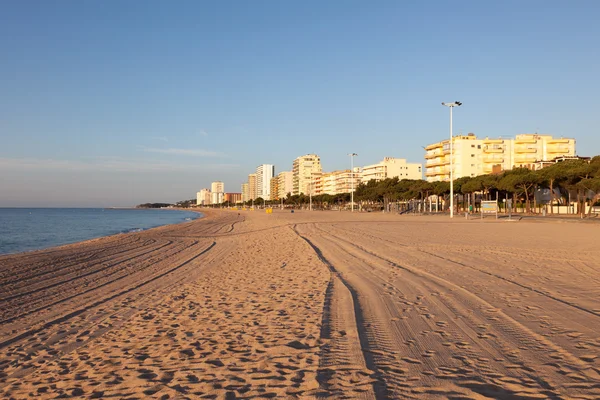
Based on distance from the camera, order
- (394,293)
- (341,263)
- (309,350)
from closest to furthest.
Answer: (309,350) → (394,293) → (341,263)

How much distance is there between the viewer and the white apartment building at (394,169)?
16525cm

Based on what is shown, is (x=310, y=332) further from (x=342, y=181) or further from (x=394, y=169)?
(x=342, y=181)

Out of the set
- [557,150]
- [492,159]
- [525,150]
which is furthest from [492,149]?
[557,150]

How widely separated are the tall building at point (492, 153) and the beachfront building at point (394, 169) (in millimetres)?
53312

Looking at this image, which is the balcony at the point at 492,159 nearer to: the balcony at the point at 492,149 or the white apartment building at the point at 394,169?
the balcony at the point at 492,149

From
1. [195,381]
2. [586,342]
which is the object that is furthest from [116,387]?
[586,342]

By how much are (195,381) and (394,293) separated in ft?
17.5

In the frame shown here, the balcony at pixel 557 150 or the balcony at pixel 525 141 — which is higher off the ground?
the balcony at pixel 525 141

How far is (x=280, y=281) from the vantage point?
1125cm

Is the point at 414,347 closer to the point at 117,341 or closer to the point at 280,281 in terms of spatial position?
the point at 117,341

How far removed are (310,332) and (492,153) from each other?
107445 mm

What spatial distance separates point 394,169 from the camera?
545 feet

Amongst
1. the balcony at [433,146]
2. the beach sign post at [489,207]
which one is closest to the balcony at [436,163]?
the balcony at [433,146]

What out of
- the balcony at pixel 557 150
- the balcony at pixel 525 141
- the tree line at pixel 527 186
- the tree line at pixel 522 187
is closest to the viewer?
the tree line at pixel 527 186
